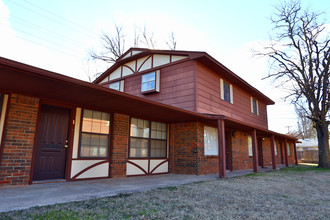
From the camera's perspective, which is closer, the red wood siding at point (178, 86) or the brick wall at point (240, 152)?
the red wood siding at point (178, 86)

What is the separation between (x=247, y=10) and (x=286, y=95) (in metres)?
7.36

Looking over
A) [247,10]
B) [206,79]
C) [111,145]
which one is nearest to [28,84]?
[111,145]

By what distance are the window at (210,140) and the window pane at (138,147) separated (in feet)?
8.10

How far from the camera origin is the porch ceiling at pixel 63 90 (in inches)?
144

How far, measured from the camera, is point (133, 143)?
7.57 m

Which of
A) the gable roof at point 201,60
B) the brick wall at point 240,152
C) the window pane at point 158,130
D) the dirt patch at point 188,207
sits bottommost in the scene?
the dirt patch at point 188,207

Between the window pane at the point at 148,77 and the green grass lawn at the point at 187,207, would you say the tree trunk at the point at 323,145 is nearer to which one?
the green grass lawn at the point at 187,207

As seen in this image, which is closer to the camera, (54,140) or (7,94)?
(7,94)

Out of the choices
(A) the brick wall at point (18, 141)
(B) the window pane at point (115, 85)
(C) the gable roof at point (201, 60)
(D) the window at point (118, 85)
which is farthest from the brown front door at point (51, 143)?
(B) the window pane at point (115, 85)

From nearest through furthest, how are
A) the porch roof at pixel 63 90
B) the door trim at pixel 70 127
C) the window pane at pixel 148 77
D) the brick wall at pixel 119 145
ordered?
the porch roof at pixel 63 90 < the door trim at pixel 70 127 < the brick wall at pixel 119 145 < the window pane at pixel 148 77

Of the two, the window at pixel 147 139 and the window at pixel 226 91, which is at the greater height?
the window at pixel 226 91

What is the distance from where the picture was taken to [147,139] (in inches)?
318

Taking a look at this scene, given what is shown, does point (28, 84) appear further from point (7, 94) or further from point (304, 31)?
point (304, 31)

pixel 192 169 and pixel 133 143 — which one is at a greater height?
pixel 133 143
